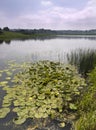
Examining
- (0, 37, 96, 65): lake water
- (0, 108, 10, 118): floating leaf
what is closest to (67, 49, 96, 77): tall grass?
(0, 37, 96, 65): lake water

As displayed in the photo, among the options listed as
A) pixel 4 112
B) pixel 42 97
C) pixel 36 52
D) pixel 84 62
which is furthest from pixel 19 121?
pixel 36 52

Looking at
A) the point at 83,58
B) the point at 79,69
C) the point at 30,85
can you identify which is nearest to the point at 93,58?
the point at 83,58

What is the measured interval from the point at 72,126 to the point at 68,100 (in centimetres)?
132

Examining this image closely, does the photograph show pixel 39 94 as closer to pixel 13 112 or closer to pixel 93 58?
pixel 13 112

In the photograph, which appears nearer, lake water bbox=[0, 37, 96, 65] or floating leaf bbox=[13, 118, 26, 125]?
floating leaf bbox=[13, 118, 26, 125]

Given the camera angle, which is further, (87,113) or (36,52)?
(36,52)

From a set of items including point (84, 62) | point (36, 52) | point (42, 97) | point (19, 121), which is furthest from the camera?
point (36, 52)

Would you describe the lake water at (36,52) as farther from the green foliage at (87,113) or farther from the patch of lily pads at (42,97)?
the green foliage at (87,113)

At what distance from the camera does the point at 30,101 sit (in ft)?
15.8

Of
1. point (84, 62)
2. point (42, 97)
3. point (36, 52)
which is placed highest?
point (84, 62)

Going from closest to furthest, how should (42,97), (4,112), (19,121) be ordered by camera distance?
(19,121)
(4,112)
(42,97)

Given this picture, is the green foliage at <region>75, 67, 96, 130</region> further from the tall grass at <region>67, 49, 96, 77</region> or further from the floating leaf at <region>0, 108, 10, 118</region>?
the tall grass at <region>67, 49, 96, 77</region>

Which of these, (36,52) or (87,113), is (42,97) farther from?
(36,52)

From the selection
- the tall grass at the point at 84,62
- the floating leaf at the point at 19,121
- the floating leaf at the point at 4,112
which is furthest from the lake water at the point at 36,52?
the floating leaf at the point at 19,121
